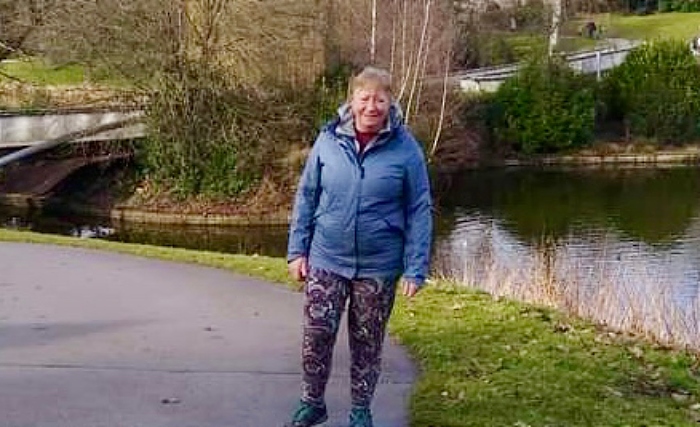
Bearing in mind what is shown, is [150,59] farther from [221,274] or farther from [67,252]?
[221,274]

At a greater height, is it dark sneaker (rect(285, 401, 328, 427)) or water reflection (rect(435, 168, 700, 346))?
dark sneaker (rect(285, 401, 328, 427))

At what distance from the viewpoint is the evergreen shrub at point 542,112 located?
1681 inches

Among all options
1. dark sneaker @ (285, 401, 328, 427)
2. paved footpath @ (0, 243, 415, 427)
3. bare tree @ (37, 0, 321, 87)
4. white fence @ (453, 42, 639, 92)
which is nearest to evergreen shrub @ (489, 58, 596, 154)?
white fence @ (453, 42, 639, 92)

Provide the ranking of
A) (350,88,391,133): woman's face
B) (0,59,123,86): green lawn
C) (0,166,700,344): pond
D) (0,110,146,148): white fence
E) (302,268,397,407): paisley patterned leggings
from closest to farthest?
(350,88,391,133): woman's face
(302,268,397,407): paisley patterned leggings
(0,166,700,344): pond
(0,110,146,148): white fence
(0,59,123,86): green lawn

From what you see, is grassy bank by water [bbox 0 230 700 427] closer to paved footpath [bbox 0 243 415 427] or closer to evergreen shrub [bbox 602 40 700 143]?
paved footpath [bbox 0 243 415 427]

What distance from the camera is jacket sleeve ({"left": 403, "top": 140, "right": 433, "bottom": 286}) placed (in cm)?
534

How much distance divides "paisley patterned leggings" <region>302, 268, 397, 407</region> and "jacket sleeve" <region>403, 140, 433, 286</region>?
0.17m

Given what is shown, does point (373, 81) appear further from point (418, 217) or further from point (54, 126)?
point (54, 126)

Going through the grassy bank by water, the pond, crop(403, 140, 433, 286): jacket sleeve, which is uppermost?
crop(403, 140, 433, 286): jacket sleeve

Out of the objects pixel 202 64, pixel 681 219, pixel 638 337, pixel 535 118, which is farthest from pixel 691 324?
pixel 535 118

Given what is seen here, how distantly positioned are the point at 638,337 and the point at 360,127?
4.75 meters

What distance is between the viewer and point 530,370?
23.7 ft

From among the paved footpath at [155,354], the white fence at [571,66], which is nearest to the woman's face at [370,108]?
the paved footpath at [155,354]

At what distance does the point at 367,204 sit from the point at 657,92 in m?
42.4
